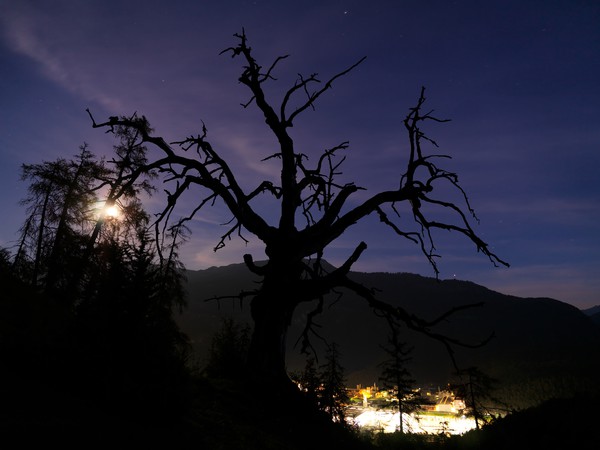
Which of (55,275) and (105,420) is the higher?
(55,275)

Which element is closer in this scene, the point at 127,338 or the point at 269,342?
the point at 127,338

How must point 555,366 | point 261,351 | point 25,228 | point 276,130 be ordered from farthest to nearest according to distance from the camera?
point 555,366, point 25,228, point 276,130, point 261,351

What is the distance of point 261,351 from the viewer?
6.82 meters

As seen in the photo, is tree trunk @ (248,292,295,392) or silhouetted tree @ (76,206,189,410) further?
tree trunk @ (248,292,295,392)

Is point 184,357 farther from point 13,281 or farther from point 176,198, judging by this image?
point 13,281

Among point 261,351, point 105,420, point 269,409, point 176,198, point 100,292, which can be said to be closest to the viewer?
A: point 105,420

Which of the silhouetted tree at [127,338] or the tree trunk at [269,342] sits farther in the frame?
the tree trunk at [269,342]

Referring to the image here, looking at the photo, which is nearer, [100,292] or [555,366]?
[100,292]

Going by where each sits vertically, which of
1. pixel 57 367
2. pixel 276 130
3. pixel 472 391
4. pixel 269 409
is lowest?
pixel 472 391

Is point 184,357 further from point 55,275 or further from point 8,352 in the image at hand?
point 55,275

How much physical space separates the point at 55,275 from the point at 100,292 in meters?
16.7

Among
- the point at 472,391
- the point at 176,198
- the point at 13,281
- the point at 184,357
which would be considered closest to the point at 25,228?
the point at 13,281

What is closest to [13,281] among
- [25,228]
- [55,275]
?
[55,275]

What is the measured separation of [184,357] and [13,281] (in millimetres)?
11349
